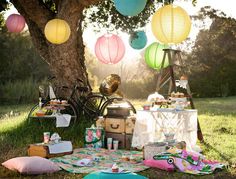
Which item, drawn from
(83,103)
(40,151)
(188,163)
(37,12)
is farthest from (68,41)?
(188,163)

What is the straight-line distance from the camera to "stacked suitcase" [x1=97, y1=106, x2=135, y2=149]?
602cm

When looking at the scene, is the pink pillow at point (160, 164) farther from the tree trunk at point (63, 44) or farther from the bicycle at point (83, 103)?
the tree trunk at point (63, 44)

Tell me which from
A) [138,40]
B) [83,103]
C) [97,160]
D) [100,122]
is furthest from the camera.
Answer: [138,40]

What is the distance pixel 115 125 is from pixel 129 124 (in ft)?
0.73

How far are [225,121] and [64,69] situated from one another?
12.4ft

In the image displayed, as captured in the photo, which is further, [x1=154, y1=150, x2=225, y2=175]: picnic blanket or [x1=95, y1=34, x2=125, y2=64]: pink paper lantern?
[x1=95, y1=34, x2=125, y2=64]: pink paper lantern

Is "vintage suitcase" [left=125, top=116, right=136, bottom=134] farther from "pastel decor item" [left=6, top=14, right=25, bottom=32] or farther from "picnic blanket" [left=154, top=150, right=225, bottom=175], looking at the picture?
"pastel decor item" [left=6, top=14, right=25, bottom=32]

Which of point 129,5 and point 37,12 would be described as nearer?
point 129,5

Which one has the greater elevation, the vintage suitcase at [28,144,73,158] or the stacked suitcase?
the stacked suitcase

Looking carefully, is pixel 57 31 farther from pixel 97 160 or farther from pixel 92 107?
pixel 97 160

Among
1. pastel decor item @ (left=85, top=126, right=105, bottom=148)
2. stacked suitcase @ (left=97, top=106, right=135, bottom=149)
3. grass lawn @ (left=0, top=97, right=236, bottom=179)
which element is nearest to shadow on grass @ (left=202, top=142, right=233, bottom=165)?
grass lawn @ (left=0, top=97, right=236, bottom=179)

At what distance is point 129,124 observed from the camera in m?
6.00

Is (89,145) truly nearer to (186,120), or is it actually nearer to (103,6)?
(186,120)

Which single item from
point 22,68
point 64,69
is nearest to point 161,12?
point 64,69
